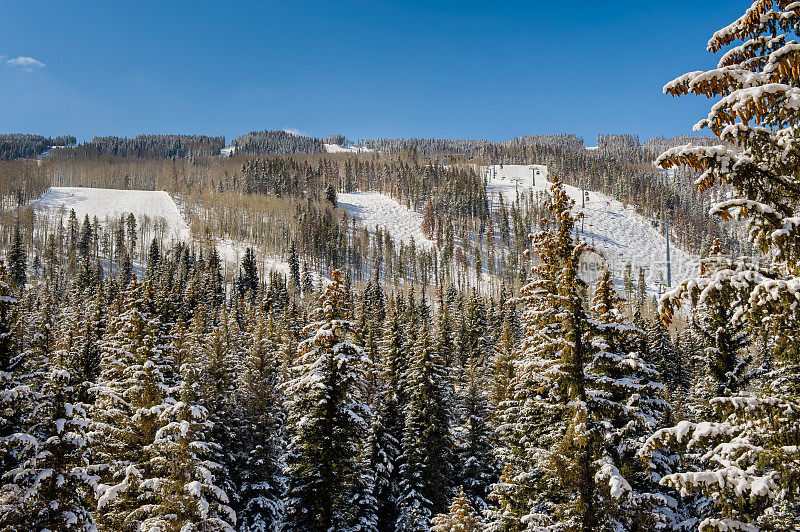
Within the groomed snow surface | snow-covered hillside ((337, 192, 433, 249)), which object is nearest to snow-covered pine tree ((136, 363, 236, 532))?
the groomed snow surface

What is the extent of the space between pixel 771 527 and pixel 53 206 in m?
213

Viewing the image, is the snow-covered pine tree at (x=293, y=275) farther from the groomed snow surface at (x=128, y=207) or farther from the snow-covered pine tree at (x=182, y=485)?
the snow-covered pine tree at (x=182, y=485)

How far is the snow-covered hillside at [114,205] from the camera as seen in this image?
16625 cm

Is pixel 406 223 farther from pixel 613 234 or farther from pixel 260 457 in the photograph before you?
pixel 260 457

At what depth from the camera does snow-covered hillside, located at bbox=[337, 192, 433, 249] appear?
16925 centimetres

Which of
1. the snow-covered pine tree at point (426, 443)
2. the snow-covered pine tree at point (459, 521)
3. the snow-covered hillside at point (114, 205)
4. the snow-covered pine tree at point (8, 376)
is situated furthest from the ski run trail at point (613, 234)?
the snow-covered pine tree at point (8, 376)

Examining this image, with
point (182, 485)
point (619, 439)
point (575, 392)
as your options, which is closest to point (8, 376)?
point (182, 485)

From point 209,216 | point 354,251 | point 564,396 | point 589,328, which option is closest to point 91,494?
point 564,396

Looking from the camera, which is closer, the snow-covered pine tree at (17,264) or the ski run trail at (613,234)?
the snow-covered pine tree at (17,264)

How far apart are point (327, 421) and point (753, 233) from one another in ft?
59.1

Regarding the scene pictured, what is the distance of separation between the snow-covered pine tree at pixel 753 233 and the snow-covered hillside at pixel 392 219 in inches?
6014

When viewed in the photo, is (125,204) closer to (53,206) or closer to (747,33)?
(53,206)

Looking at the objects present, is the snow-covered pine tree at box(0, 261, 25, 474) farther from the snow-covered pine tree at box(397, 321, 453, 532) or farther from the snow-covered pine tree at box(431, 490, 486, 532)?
the snow-covered pine tree at box(397, 321, 453, 532)

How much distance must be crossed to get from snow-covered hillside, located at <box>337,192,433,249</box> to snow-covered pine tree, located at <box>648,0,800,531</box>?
153 meters
